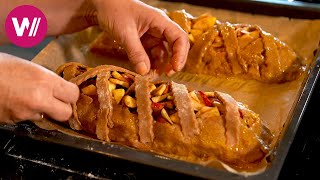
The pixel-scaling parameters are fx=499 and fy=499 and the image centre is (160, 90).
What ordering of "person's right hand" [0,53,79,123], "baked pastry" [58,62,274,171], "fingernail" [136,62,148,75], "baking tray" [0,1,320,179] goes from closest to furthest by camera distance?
"baking tray" [0,1,320,179] → "person's right hand" [0,53,79,123] → "baked pastry" [58,62,274,171] → "fingernail" [136,62,148,75]

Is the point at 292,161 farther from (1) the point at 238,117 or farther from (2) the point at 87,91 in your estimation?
(2) the point at 87,91

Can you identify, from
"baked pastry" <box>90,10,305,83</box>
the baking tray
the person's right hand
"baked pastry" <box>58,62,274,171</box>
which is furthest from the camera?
"baked pastry" <box>90,10,305,83</box>

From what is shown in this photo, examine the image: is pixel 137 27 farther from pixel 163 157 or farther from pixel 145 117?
pixel 163 157

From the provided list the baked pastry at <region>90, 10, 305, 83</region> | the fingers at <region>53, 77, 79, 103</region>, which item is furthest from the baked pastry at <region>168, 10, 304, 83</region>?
the fingers at <region>53, 77, 79, 103</region>

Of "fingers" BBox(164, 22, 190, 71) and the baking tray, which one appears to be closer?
the baking tray

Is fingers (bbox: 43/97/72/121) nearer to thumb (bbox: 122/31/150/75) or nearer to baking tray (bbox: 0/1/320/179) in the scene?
baking tray (bbox: 0/1/320/179)

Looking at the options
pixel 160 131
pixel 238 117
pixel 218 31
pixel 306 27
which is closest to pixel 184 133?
pixel 160 131

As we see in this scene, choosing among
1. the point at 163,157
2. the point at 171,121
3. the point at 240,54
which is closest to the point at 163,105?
the point at 171,121
